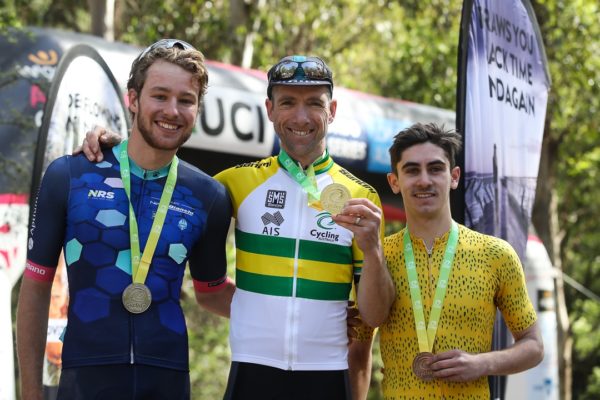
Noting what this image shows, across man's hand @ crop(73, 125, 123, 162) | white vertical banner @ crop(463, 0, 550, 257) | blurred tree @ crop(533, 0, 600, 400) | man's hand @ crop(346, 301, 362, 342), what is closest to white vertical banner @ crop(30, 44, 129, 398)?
man's hand @ crop(73, 125, 123, 162)

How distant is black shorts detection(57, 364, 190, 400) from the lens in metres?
2.96

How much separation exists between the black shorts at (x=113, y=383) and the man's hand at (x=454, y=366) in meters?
1.01

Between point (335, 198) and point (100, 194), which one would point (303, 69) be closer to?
point (335, 198)

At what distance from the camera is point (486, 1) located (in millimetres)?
4590

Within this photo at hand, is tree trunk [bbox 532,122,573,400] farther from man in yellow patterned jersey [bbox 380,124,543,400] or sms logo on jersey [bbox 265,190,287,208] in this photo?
sms logo on jersey [bbox 265,190,287,208]

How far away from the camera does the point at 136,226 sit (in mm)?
3080

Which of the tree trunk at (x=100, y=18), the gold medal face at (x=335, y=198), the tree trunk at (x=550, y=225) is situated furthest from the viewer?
the tree trunk at (x=550, y=225)

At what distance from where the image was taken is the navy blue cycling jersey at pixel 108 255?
2990 mm

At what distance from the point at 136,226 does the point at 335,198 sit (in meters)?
0.68

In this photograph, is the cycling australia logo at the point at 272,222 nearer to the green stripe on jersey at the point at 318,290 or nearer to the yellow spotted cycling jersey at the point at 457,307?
the green stripe on jersey at the point at 318,290

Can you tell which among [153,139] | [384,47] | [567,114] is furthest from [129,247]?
[384,47]

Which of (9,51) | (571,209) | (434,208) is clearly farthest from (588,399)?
(434,208)

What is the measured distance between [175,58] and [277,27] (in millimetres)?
11531

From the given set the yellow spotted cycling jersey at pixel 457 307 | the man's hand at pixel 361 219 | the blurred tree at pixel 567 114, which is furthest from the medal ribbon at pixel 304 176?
the blurred tree at pixel 567 114
